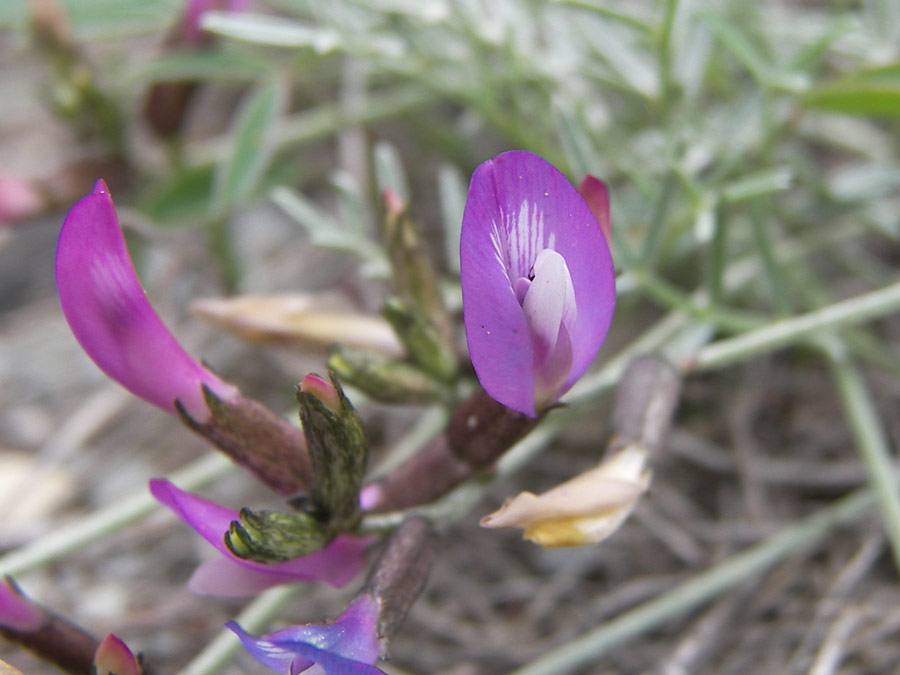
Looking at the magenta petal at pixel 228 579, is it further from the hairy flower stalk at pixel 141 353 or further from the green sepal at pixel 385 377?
the green sepal at pixel 385 377

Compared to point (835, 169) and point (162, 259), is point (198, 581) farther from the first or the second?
point (835, 169)

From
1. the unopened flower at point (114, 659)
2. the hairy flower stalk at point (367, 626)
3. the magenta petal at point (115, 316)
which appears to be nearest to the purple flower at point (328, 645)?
the hairy flower stalk at point (367, 626)

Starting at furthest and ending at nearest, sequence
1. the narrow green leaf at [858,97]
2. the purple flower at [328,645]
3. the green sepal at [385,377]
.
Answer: the narrow green leaf at [858,97]
the green sepal at [385,377]
the purple flower at [328,645]

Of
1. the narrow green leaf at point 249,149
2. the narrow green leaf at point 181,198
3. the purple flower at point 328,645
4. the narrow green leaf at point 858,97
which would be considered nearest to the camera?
the purple flower at point 328,645

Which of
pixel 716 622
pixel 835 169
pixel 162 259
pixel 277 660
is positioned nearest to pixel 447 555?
pixel 716 622

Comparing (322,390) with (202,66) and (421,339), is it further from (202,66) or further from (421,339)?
(202,66)

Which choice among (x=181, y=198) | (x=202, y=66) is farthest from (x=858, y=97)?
(x=181, y=198)

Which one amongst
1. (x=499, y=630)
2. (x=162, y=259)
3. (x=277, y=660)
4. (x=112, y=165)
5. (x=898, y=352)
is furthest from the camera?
(x=162, y=259)
